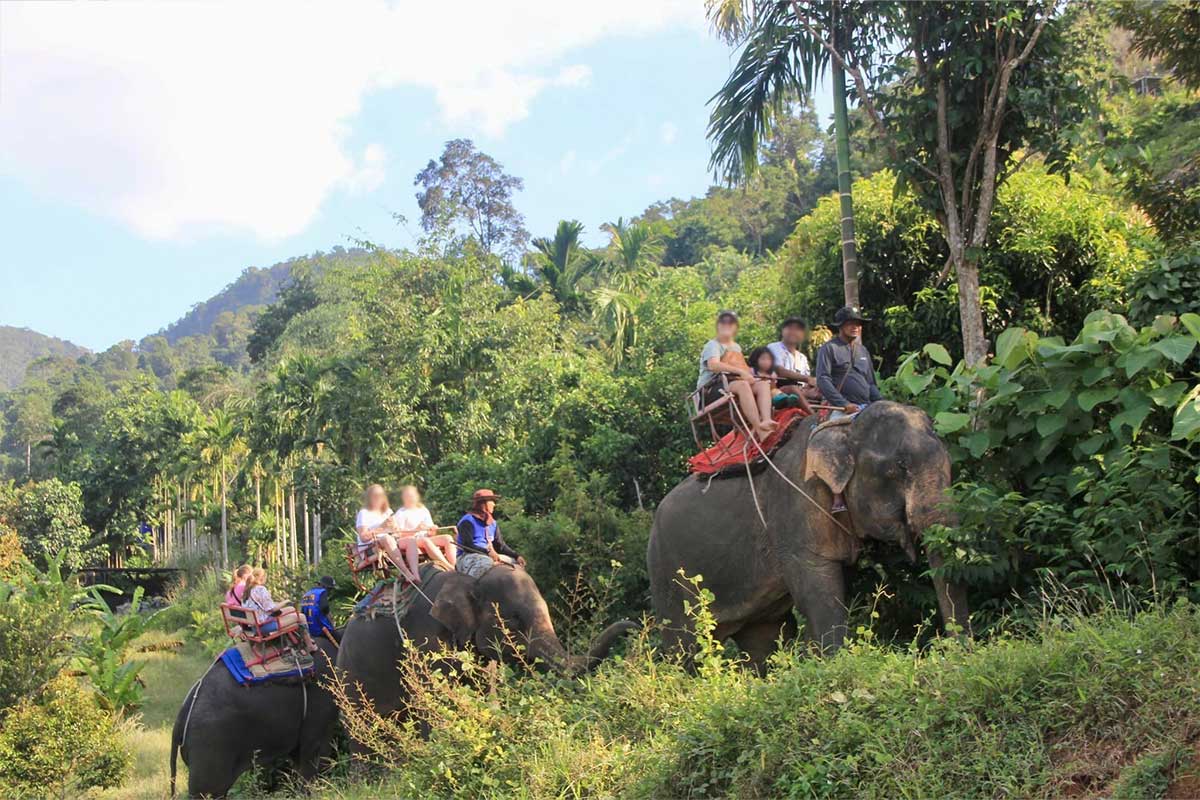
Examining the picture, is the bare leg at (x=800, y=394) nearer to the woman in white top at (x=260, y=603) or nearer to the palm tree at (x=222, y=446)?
the woman in white top at (x=260, y=603)

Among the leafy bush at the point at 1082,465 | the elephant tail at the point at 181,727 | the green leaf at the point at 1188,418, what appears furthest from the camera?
the elephant tail at the point at 181,727

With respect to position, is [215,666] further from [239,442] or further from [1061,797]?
[239,442]

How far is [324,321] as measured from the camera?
157 feet

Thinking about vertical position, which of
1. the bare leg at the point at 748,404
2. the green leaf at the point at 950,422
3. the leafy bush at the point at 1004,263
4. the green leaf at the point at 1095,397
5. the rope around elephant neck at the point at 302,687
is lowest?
the rope around elephant neck at the point at 302,687

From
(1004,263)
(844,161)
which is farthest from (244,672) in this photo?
(1004,263)

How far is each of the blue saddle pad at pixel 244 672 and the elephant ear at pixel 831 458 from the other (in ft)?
18.3

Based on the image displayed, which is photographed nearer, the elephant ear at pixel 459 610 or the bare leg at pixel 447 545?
the elephant ear at pixel 459 610

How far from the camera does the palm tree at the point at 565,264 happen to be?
3084cm

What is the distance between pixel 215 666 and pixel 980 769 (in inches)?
326

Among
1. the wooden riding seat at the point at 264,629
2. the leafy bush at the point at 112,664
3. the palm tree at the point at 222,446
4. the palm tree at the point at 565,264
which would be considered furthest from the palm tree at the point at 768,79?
the palm tree at the point at 222,446

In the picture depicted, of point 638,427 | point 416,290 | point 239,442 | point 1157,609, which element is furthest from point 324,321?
point 1157,609

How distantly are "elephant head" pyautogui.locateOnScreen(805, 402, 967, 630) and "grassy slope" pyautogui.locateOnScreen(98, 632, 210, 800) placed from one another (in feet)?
24.4

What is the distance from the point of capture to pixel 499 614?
986cm

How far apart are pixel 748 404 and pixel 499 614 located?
2.53 meters
